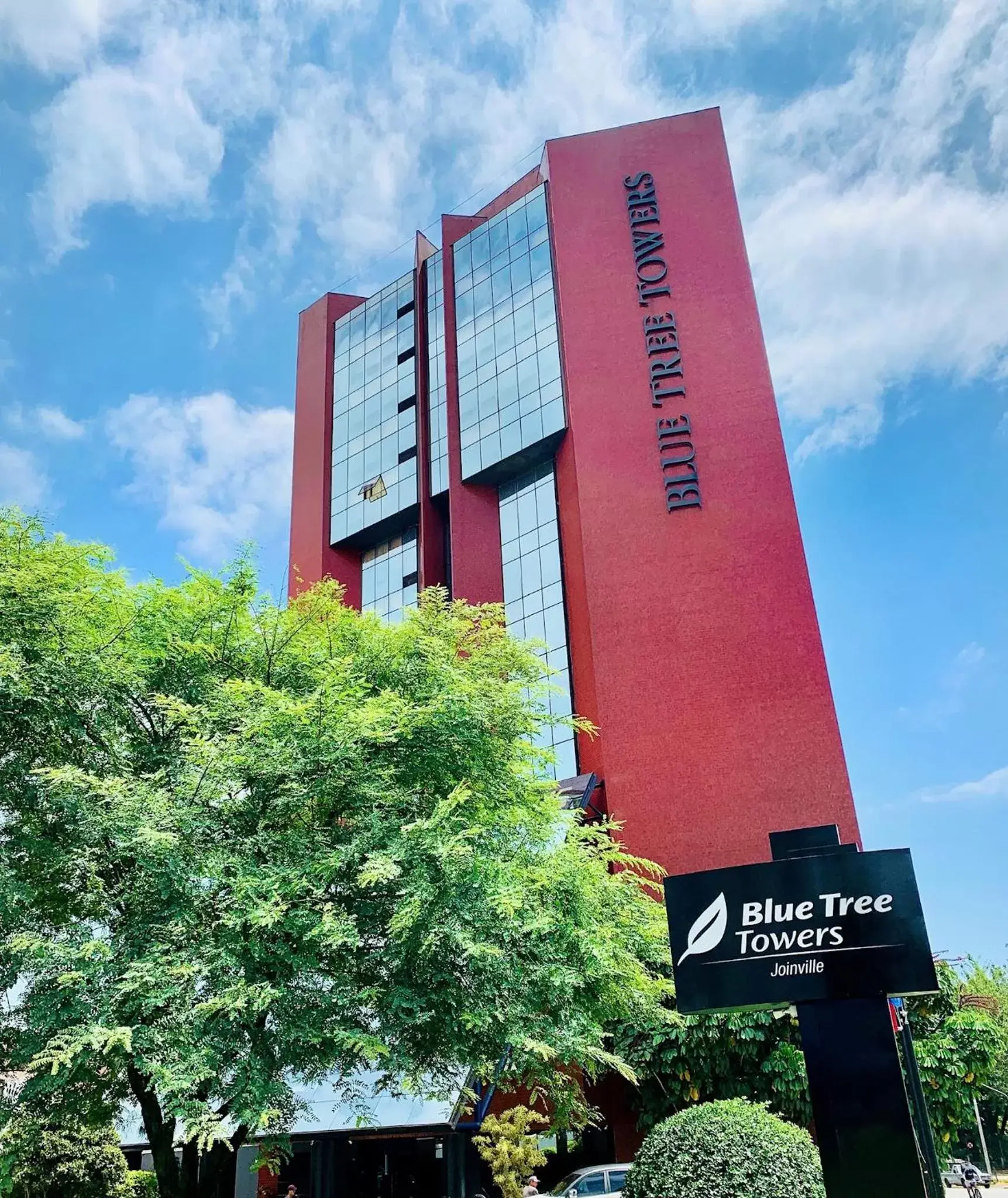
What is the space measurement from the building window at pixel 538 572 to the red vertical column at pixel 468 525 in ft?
1.20

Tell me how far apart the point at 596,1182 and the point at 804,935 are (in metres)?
14.4

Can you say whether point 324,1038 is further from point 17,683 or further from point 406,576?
point 406,576

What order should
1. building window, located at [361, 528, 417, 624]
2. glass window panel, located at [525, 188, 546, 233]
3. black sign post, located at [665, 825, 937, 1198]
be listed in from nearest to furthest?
black sign post, located at [665, 825, 937, 1198] → glass window panel, located at [525, 188, 546, 233] → building window, located at [361, 528, 417, 624]

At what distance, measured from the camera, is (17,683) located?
11.9 meters

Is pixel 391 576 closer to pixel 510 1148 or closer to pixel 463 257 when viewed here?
pixel 463 257

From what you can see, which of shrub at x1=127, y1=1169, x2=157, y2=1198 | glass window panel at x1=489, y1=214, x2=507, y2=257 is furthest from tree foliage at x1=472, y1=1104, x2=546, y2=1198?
glass window panel at x1=489, y1=214, x2=507, y2=257

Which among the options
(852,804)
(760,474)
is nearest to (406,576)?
(760,474)

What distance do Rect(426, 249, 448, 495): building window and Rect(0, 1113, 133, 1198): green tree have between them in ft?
86.9

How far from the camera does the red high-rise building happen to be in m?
27.0

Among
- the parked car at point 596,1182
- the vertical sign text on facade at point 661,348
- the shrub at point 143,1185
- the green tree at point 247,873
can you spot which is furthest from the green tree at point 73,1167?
the vertical sign text on facade at point 661,348

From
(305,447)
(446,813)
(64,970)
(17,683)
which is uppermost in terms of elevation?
(305,447)

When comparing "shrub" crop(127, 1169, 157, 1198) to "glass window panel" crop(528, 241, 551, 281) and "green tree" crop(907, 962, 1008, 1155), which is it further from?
"glass window panel" crop(528, 241, 551, 281)

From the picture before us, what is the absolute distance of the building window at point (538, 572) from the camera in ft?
109

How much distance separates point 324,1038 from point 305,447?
36.5 metres
